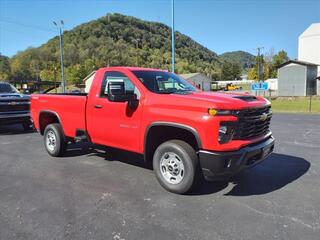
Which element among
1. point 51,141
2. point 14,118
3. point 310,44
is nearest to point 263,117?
point 51,141

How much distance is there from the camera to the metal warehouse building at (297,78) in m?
→ 41.7

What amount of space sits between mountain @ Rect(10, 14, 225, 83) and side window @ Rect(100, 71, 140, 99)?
257ft

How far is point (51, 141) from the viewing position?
6.98 meters

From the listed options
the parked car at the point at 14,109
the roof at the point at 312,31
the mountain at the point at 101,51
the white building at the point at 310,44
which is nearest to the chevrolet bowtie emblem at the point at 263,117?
the parked car at the point at 14,109

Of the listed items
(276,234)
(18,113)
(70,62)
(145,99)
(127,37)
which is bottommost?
(276,234)

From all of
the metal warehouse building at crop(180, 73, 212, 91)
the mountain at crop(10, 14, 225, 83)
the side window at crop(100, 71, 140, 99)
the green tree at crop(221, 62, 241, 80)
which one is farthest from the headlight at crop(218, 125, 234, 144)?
the green tree at crop(221, 62, 241, 80)

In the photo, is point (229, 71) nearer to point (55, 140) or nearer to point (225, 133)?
point (55, 140)

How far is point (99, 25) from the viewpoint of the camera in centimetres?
11444

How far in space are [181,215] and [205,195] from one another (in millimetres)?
805

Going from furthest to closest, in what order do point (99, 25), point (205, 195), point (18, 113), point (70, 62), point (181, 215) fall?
point (99, 25)
point (70, 62)
point (18, 113)
point (205, 195)
point (181, 215)

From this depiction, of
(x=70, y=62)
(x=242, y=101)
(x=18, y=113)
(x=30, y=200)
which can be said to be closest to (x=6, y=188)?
(x=30, y=200)

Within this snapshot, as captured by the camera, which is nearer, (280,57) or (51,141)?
(51,141)

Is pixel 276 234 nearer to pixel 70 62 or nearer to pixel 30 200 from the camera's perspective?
pixel 30 200

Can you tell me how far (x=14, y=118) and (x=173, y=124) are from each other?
8.32m
